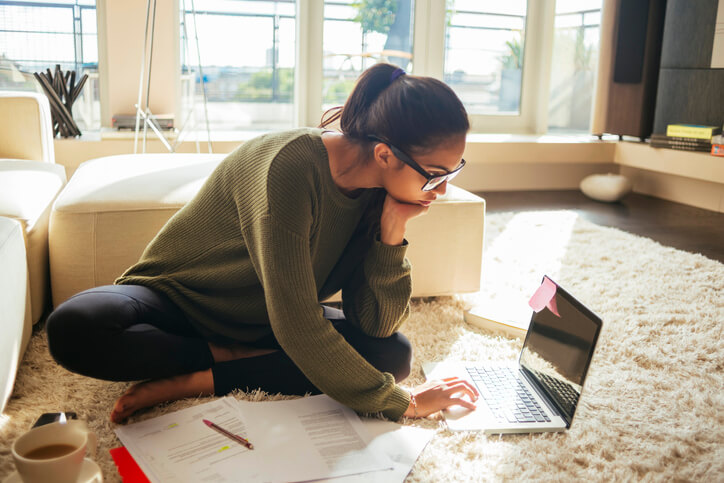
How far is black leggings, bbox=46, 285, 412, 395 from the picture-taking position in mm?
1167

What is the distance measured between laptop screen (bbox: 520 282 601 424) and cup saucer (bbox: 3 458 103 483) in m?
0.87

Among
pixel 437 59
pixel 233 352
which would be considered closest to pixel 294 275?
pixel 233 352

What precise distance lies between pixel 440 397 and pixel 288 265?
451mm

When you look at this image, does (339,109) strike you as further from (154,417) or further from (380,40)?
Answer: (380,40)

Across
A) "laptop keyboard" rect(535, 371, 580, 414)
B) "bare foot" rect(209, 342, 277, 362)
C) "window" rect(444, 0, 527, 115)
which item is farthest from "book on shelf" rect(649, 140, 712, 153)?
"bare foot" rect(209, 342, 277, 362)

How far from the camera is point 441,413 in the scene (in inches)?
51.5

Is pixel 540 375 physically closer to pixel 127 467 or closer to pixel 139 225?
pixel 127 467

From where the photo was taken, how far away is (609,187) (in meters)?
3.96

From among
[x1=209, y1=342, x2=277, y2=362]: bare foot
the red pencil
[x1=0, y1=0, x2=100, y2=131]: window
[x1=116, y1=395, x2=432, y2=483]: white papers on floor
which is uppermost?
[x1=0, y1=0, x2=100, y2=131]: window

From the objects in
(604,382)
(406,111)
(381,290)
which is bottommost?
(604,382)

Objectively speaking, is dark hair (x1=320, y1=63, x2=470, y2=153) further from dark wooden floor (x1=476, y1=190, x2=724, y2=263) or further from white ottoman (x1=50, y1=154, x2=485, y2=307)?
dark wooden floor (x1=476, y1=190, x2=724, y2=263)

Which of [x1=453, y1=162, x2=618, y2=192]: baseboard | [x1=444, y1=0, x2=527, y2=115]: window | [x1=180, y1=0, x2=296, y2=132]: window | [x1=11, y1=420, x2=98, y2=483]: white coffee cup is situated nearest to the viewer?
[x1=11, y1=420, x2=98, y2=483]: white coffee cup

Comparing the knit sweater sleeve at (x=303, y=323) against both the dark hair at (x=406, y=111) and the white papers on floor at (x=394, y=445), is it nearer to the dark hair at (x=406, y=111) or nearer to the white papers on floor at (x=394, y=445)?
the white papers on floor at (x=394, y=445)

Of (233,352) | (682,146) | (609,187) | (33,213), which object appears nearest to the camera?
(233,352)
